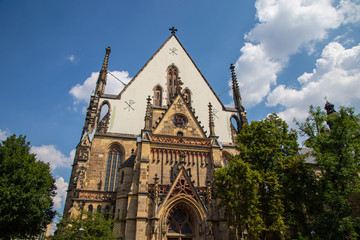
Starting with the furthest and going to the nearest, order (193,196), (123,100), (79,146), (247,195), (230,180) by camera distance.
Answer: (123,100), (79,146), (193,196), (230,180), (247,195)

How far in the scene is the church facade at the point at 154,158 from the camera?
1686 cm

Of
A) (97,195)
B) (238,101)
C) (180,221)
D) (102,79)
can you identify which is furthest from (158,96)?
(180,221)

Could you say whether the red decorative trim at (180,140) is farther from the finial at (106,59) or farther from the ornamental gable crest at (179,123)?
the finial at (106,59)

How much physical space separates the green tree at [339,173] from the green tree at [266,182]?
1.23 m

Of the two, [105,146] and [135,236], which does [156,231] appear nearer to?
[135,236]

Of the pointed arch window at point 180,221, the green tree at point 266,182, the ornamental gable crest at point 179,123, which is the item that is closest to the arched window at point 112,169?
the ornamental gable crest at point 179,123

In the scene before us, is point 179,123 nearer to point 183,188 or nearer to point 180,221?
point 183,188

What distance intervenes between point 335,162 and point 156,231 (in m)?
12.1

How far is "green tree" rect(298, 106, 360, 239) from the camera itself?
47.5 feet

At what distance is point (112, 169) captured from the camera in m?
22.6

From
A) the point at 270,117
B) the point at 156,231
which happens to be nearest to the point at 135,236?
the point at 156,231

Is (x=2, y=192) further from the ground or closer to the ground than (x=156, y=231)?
further from the ground

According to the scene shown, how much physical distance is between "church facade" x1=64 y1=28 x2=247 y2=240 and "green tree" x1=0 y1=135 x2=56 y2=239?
2.28 m

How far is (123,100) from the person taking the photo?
26266 millimetres
